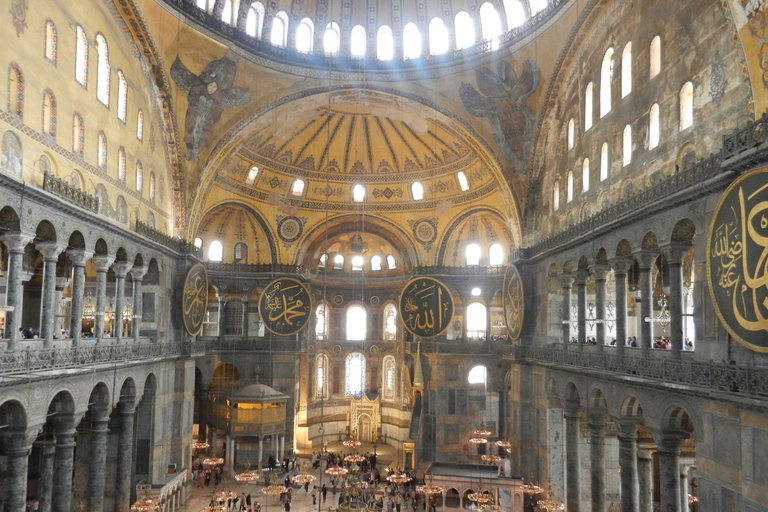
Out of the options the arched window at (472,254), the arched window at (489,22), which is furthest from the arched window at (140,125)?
the arched window at (472,254)

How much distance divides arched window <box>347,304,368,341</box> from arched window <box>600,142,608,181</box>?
17868 mm

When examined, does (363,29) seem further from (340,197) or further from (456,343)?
(456,343)

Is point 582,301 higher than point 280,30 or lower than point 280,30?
lower

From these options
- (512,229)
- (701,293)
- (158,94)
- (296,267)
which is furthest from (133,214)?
(701,293)

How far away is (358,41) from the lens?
23.2 metres

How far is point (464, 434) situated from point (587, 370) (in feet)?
39.1

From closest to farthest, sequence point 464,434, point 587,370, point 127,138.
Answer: point 587,370, point 127,138, point 464,434

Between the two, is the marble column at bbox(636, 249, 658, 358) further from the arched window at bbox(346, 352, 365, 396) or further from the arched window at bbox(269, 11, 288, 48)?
the arched window at bbox(346, 352, 365, 396)

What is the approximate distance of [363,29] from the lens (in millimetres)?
23203

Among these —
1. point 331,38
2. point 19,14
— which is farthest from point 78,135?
point 331,38

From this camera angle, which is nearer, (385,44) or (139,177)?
(139,177)

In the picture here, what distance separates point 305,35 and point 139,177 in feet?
26.7

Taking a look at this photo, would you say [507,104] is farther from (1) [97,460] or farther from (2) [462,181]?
(1) [97,460]

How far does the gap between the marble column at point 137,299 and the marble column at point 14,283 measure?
6260 millimetres
